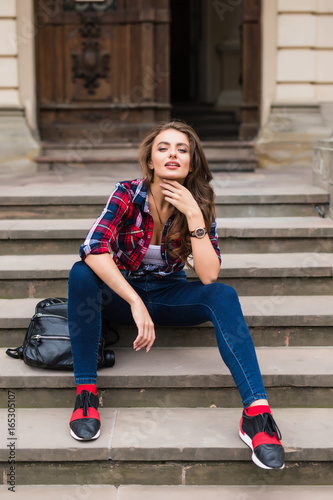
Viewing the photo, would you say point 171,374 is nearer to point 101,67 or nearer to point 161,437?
point 161,437

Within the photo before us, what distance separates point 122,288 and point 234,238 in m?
1.59

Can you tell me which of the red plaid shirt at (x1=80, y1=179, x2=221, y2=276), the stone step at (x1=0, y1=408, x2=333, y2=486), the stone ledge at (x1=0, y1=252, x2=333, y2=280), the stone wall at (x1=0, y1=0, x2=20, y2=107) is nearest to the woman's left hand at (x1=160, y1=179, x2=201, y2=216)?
the red plaid shirt at (x1=80, y1=179, x2=221, y2=276)

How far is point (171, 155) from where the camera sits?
9.52ft

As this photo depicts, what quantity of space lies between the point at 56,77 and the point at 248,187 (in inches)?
127

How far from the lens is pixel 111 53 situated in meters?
7.24

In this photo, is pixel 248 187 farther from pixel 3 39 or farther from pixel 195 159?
pixel 3 39

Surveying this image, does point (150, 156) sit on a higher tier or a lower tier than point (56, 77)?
lower

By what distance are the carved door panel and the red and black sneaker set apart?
16.9 feet

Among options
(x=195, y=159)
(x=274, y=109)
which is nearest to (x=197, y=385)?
(x=195, y=159)

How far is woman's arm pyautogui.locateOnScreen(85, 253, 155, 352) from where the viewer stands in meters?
2.72

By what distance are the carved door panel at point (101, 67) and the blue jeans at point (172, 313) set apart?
456 cm

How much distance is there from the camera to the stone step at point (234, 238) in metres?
4.13

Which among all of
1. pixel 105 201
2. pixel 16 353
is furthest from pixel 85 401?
pixel 105 201

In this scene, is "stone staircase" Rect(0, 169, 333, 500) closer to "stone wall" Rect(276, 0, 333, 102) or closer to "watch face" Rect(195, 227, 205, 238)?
"watch face" Rect(195, 227, 205, 238)
